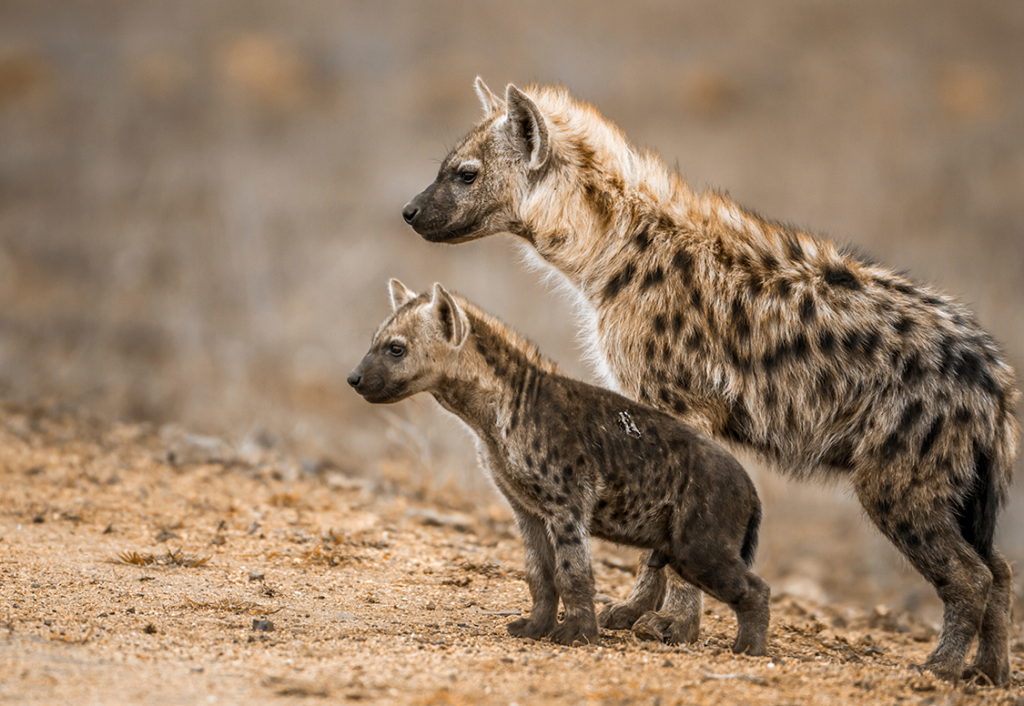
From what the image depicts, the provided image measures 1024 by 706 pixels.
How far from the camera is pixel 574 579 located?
434cm

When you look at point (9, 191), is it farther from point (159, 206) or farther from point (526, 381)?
point (526, 381)

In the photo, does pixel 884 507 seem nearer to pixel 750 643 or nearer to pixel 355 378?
pixel 750 643

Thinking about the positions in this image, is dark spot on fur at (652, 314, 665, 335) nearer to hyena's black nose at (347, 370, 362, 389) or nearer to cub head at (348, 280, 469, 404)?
cub head at (348, 280, 469, 404)

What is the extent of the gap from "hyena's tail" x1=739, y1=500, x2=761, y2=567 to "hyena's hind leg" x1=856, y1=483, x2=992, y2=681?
1.91 ft

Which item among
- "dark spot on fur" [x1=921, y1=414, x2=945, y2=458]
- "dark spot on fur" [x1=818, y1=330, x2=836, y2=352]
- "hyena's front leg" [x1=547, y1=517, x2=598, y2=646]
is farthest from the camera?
"dark spot on fur" [x1=818, y1=330, x2=836, y2=352]

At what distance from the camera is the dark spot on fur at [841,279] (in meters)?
5.11

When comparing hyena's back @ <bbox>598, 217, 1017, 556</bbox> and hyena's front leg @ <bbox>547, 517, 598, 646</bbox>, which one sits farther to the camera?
hyena's back @ <bbox>598, 217, 1017, 556</bbox>

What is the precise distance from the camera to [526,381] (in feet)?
15.3

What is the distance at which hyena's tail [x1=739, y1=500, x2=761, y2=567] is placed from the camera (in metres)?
4.53

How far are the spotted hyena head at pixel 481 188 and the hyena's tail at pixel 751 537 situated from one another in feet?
6.24

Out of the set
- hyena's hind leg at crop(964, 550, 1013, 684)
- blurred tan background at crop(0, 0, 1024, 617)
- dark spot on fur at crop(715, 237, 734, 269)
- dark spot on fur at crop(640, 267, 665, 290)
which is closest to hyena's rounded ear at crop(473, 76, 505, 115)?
dark spot on fur at crop(640, 267, 665, 290)

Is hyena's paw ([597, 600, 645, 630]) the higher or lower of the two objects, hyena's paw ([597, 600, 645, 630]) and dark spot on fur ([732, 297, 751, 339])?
the lower

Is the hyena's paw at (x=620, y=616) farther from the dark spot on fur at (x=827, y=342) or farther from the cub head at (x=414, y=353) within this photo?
the dark spot on fur at (x=827, y=342)

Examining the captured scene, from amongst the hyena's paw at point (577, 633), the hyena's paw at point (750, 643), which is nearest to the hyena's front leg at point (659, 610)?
the hyena's paw at point (750, 643)
